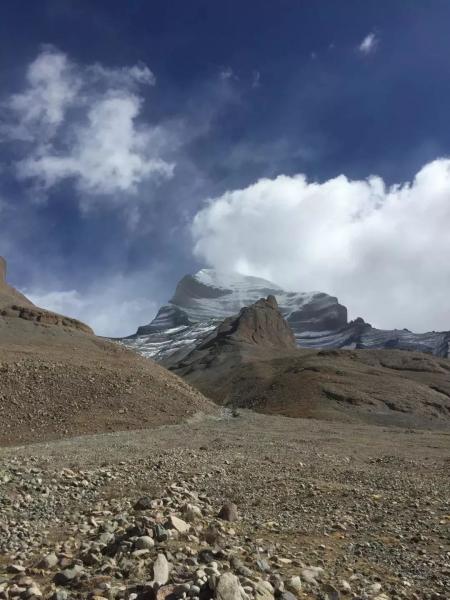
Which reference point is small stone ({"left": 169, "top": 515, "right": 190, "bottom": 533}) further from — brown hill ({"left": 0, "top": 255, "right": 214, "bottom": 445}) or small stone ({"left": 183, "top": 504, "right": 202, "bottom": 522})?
brown hill ({"left": 0, "top": 255, "right": 214, "bottom": 445})

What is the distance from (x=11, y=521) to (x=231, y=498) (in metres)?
5.07

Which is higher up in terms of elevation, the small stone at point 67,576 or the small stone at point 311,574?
the small stone at point 311,574

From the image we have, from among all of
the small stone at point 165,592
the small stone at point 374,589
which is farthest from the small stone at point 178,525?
the small stone at point 374,589

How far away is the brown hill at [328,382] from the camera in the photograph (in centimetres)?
6869

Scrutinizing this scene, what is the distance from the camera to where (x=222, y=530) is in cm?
1048

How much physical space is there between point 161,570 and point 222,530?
3015mm

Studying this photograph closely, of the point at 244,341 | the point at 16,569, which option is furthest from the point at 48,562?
the point at 244,341

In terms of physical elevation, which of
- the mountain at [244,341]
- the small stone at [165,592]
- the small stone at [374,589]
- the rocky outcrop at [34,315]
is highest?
the mountain at [244,341]

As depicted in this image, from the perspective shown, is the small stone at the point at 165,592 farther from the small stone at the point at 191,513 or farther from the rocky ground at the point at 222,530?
the small stone at the point at 191,513

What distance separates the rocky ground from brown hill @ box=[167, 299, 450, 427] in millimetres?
48304

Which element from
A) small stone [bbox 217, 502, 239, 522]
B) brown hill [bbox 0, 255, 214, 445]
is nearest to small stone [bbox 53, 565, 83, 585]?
small stone [bbox 217, 502, 239, 522]

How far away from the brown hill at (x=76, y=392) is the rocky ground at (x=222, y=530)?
18.3m

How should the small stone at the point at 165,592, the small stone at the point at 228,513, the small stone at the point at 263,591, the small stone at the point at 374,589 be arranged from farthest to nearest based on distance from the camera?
the small stone at the point at 228,513, the small stone at the point at 374,589, the small stone at the point at 263,591, the small stone at the point at 165,592

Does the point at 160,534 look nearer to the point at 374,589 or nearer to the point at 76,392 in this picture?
the point at 374,589
